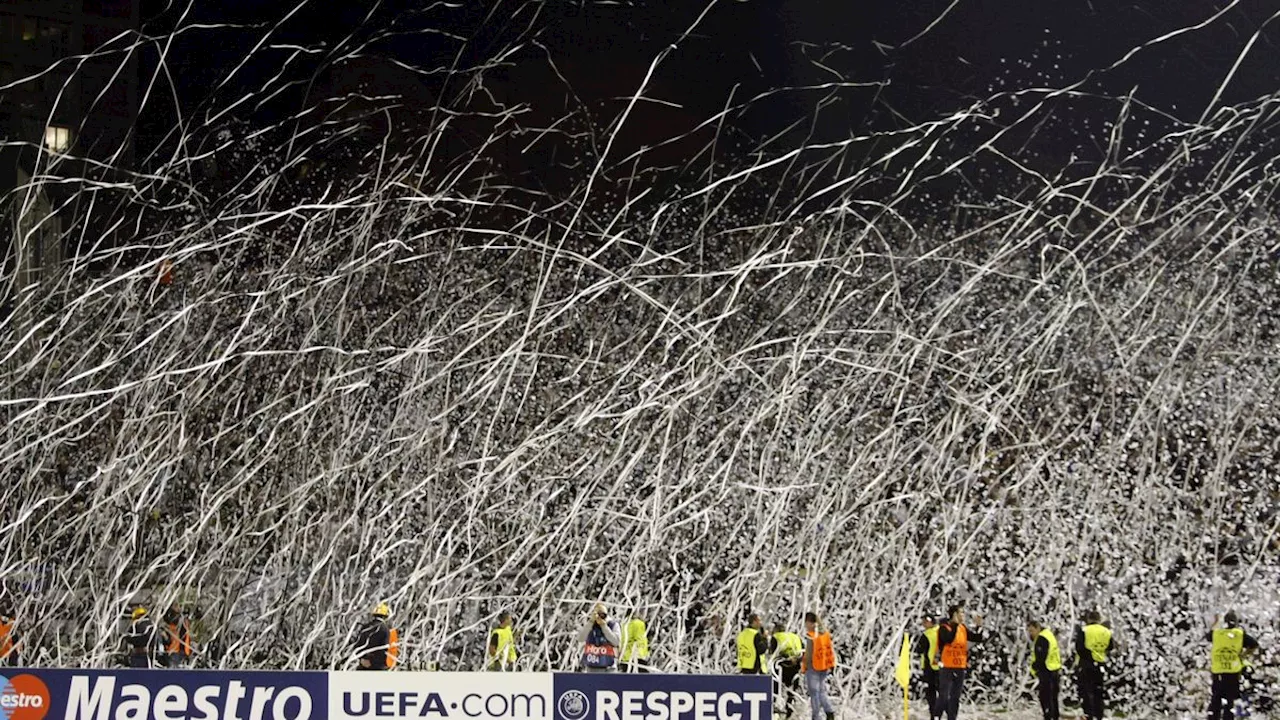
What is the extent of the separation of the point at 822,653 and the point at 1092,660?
1.25 meters

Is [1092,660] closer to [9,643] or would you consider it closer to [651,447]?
[651,447]

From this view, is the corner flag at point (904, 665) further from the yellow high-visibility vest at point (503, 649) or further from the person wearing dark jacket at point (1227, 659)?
the yellow high-visibility vest at point (503, 649)

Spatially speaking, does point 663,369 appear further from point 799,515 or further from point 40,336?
point 40,336

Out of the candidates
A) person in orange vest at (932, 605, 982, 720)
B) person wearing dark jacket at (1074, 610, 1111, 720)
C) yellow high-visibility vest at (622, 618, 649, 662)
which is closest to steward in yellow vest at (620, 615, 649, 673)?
yellow high-visibility vest at (622, 618, 649, 662)

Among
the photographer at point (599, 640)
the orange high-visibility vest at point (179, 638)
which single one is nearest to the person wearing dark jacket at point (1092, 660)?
the photographer at point (599, 640)

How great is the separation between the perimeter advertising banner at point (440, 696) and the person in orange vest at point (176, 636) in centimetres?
110

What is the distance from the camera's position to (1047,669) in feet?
21.5

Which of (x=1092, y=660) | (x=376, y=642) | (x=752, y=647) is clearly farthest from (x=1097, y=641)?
(x=376, y=642)

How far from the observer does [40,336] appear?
688 centimetres

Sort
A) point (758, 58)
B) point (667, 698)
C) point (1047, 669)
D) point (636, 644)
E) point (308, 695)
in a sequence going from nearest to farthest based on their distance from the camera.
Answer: point (667, 698), point (308, 695), point (1047, 669), point (636, 644), point (758, 58)

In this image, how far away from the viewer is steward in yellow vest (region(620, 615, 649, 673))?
667 cm

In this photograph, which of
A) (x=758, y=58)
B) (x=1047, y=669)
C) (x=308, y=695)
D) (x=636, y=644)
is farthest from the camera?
(x=758, y=58)

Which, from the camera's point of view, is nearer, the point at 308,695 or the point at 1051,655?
the point at 308,695

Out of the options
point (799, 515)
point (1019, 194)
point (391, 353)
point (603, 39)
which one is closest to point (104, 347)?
point (391, 353)
